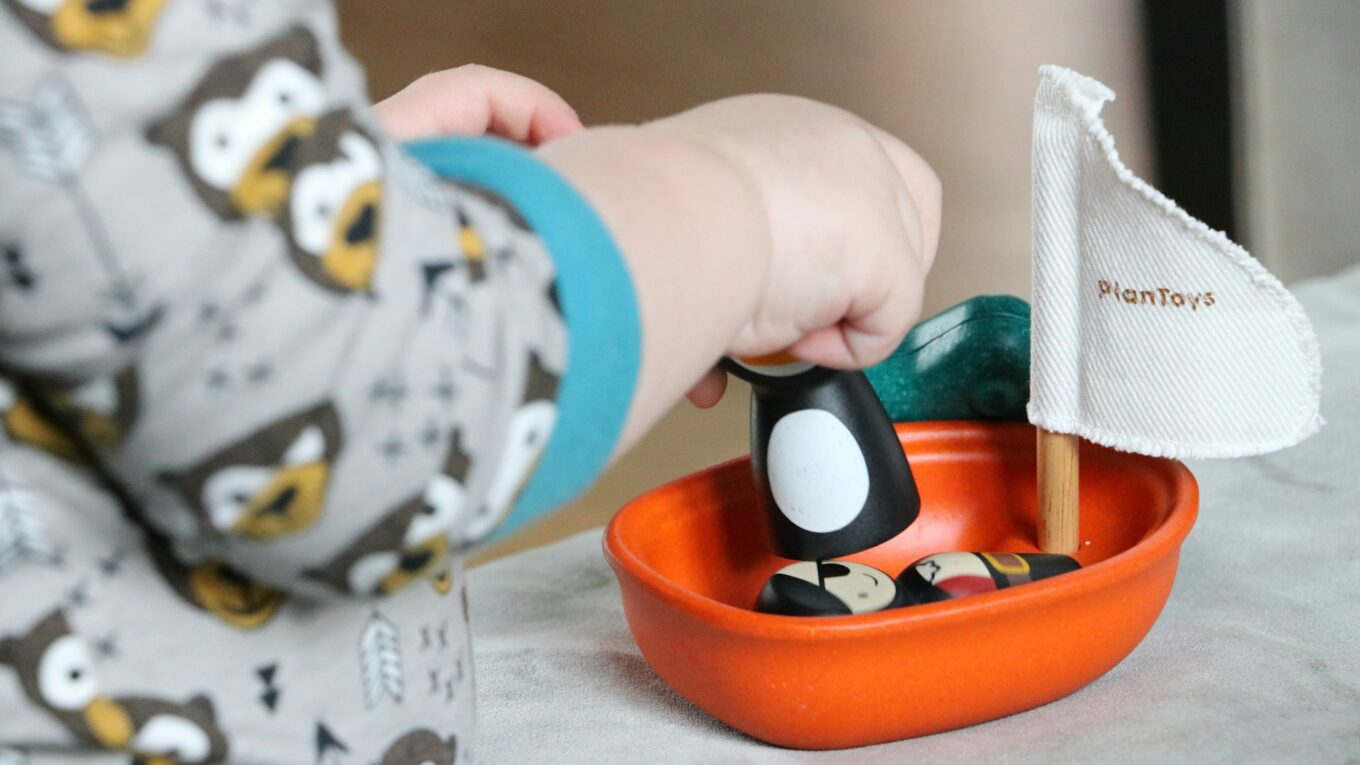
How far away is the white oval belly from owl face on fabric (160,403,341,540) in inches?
9.4

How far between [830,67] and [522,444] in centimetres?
79

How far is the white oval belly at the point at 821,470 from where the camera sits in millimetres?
441

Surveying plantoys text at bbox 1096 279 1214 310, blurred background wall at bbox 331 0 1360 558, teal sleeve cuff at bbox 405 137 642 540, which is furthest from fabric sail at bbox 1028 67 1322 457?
blurred background wall at bbox 331 0 1360 558

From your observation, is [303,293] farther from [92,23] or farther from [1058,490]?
[1058,490]

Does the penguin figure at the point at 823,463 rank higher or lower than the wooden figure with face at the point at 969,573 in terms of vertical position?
higher

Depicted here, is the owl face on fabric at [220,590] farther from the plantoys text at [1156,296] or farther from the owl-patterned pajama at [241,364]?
the plantoys text at [1156,296]

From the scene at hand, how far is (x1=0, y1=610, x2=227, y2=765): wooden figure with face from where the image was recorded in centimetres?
25

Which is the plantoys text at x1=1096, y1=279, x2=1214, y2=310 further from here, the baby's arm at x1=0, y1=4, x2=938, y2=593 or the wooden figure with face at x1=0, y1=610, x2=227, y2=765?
the wooden figure with face at x1=0, y1=610, x2=227, y2=765

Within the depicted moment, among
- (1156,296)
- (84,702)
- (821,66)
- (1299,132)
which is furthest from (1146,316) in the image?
(1299,132)

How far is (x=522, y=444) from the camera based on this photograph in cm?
25

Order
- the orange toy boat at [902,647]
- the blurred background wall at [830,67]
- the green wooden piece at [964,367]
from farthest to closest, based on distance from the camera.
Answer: the blurred background wall at [830,67] → the green wooden piece at [964,367] → the orange toy boat at [902,647]

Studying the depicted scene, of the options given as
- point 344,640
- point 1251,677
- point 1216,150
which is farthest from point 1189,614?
point 1216,150

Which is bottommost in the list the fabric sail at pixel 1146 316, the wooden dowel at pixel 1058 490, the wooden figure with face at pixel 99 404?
the wooden dowel at pixel 1058 490

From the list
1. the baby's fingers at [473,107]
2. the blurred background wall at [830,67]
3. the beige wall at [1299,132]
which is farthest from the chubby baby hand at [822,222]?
the beige wall at [1299,132]
